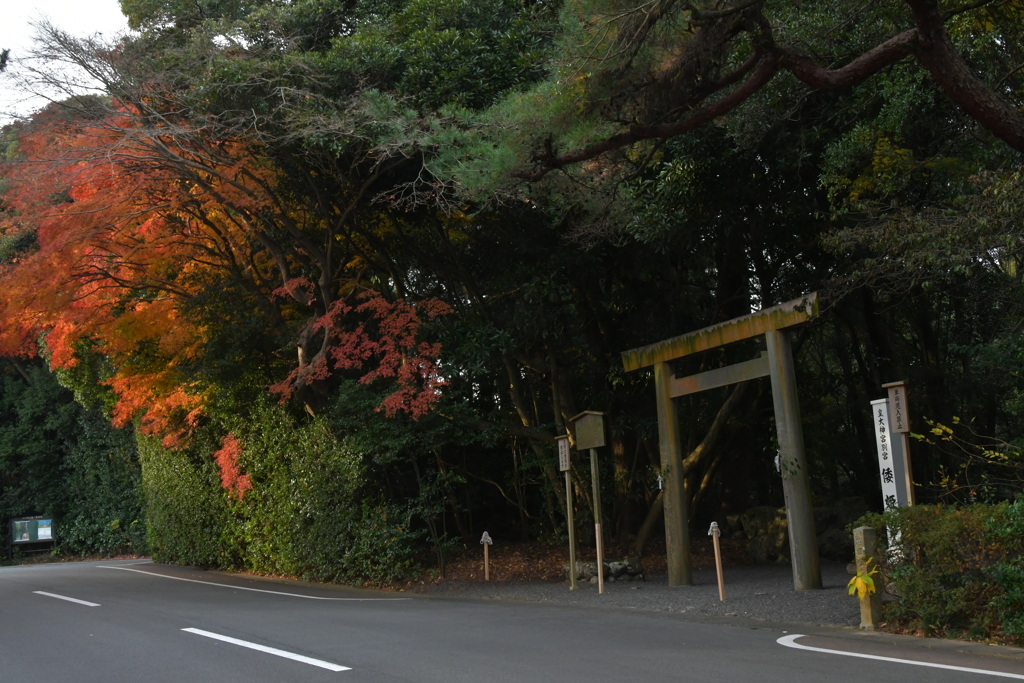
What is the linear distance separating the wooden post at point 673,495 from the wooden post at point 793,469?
5.75ft

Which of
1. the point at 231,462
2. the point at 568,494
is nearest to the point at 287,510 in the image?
the point at 231,462

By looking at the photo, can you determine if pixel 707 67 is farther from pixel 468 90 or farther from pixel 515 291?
pixel 515 291

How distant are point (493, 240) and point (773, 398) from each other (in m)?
5.43

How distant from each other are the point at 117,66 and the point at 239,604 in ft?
26.8

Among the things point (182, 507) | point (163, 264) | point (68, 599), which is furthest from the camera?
point (182, 507)

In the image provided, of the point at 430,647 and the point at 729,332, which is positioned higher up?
the point at 729,332

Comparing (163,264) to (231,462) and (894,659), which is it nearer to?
(231,462)

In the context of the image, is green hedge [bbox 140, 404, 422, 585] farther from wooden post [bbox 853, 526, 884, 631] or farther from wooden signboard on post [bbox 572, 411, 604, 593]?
wooden post [bbox 853, 526, 884, 631]

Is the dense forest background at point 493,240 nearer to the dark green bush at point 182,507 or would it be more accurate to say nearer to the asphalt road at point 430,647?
the dark green bush at point 182,507

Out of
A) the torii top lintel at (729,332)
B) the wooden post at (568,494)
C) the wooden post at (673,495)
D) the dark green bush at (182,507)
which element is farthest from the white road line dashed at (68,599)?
the torii top lintel at (729,332)

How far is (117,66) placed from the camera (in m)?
12.8

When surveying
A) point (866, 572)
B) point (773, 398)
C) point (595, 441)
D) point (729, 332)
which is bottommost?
point (866, 572)

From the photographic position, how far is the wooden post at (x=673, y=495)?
1198 centimetres

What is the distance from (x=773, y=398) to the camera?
11508 millimetres
